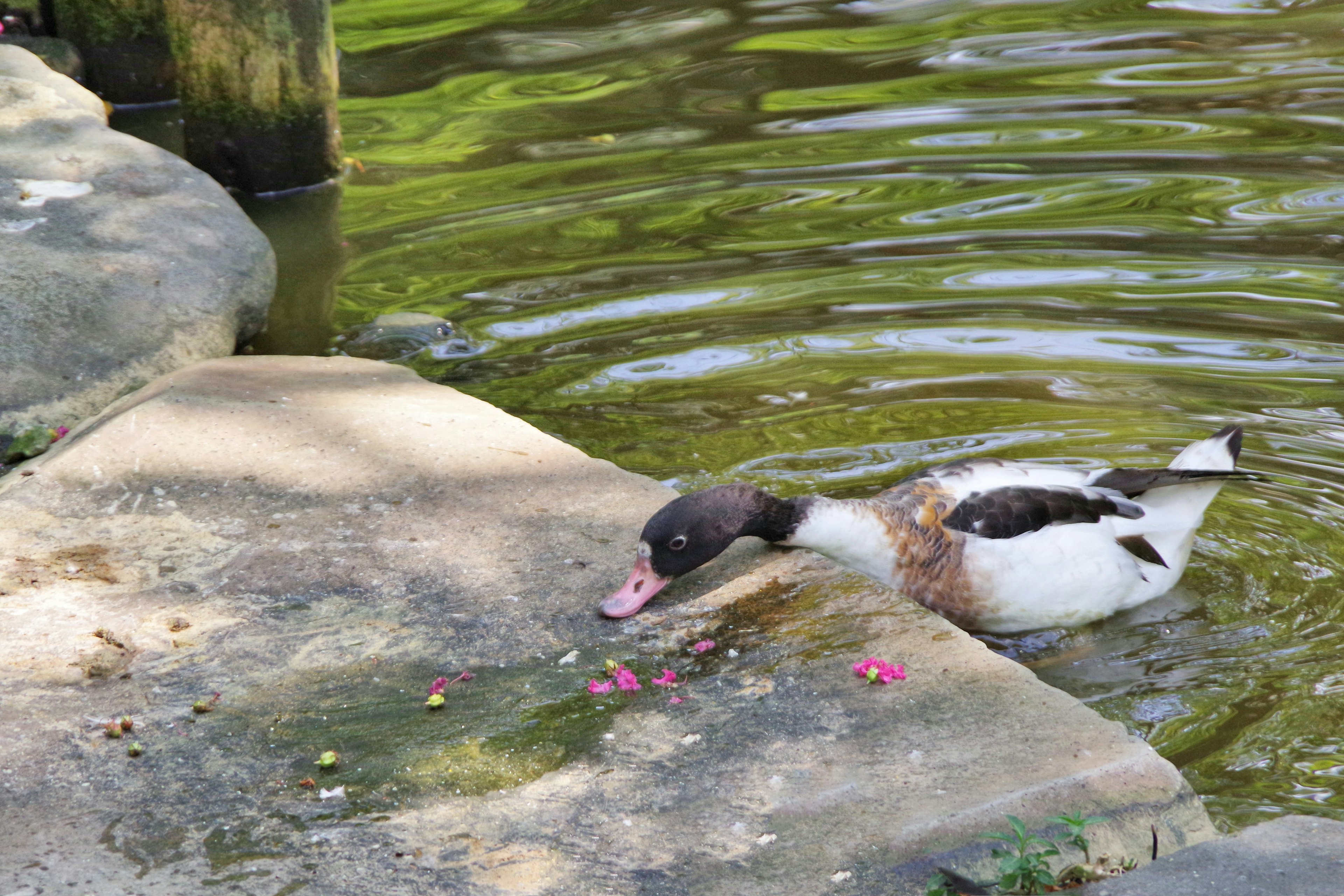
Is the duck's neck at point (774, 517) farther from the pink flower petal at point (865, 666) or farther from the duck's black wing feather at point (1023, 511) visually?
the pink flower petal at point (865, 666)

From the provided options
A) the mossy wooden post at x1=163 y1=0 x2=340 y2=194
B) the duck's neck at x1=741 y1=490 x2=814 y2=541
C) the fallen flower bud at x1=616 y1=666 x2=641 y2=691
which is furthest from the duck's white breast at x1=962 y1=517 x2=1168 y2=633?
the mossy wooden post at x1=163 y1=0 x2=340 y2=194

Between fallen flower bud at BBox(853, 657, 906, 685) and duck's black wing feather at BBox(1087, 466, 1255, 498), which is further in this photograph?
duck's black wing feather at BBox(1087, 466, 1255, 498)

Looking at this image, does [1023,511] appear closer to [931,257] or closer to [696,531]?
[696,531]

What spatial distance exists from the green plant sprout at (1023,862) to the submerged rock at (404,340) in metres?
4.32

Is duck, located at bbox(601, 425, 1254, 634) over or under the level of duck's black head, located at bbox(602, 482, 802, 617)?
under

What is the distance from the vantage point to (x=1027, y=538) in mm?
4113

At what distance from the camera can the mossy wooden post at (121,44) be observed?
8.85 metres

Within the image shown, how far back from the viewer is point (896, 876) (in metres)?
2.35

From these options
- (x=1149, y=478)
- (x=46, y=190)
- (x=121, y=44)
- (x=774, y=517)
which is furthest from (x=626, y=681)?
(x=121, y=44)

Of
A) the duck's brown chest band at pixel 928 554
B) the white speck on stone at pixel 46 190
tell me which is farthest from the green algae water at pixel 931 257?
the white speck on stone at pixel 46 190

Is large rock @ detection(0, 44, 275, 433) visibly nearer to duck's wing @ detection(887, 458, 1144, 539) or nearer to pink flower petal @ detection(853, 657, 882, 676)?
Answer: duck's wing @ detection(887, 458, 1144, 539)

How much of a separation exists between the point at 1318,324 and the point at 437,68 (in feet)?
22.2

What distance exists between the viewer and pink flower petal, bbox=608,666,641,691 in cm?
300

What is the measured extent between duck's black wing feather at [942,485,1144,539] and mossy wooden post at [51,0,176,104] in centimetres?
695
